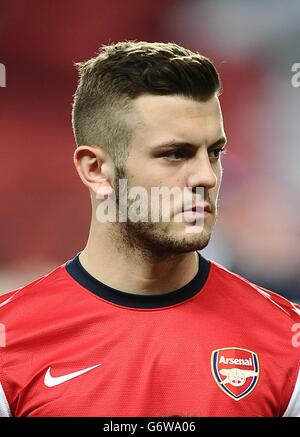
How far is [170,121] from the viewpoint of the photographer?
1.66 m

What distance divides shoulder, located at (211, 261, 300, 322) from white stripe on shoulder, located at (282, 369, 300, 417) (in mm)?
217

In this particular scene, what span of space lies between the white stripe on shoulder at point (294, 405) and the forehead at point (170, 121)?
74 centimetres

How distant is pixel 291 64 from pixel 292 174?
0.54 meters

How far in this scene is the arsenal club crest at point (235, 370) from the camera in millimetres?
1745

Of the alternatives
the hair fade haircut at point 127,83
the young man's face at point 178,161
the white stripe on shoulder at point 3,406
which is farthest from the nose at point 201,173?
the white stripe on shoulder at point 3,406

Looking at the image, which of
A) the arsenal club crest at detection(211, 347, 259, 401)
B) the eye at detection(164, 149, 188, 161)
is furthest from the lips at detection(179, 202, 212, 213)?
the arsenal club crest at detection(211, 347, 259, 401)

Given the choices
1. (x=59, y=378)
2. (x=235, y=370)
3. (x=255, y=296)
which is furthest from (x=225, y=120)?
(x=59, y=378)

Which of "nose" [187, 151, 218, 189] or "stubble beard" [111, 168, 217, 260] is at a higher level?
"nose" [187, 151, 218, 189]

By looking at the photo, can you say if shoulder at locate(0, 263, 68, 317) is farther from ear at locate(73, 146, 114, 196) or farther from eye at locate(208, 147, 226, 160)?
eye at locate(208, 147, 226, 160)

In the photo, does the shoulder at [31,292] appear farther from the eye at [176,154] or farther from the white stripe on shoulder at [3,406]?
the eye at [176,154]

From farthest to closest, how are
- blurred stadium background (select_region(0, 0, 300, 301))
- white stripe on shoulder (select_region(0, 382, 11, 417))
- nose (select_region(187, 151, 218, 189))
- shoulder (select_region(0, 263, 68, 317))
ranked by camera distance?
1. blurred stadium background (select_region(0, 0, 300, 301))
2. shoulder (select_region(0, 263, 68, 317))
3. white stripe on shoulder (select_region(0, 382, 11, 417))
4. nose (select_region(187, 151, 218, 189))

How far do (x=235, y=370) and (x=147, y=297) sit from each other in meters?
0.32

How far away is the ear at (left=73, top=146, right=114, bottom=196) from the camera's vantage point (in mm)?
1785

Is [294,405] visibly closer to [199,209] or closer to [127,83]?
[199,209]
